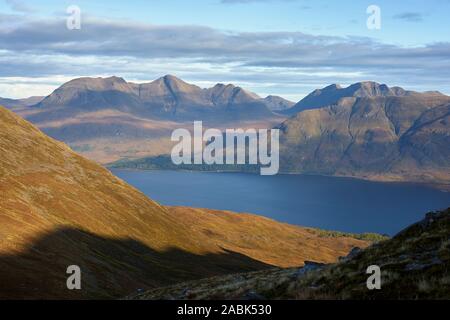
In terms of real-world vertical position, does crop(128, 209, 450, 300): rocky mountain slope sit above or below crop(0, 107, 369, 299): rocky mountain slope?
above

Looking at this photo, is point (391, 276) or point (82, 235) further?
point (82, 235)

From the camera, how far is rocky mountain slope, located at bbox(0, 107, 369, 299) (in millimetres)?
66188

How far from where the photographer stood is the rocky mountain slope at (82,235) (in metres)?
66.2

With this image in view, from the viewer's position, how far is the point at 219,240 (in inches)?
7165

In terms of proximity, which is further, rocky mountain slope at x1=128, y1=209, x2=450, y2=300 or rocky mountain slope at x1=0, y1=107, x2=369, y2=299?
rocky mountain slope at x1=0, y1=107, x2=369, y2=299

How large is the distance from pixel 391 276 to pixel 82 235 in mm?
84680

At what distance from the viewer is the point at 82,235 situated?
98.3m

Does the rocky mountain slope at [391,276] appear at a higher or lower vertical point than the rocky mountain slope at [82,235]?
higher

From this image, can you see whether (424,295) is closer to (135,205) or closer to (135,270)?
(135,270)

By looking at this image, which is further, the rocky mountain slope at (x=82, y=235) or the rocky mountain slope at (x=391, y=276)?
the rocky mountain slope at (x=82, y=235)

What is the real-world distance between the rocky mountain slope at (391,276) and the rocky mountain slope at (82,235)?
36.0 m

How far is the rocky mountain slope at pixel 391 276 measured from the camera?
2041cm

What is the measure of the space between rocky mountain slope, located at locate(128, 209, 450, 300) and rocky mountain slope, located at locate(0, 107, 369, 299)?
1418 inches
